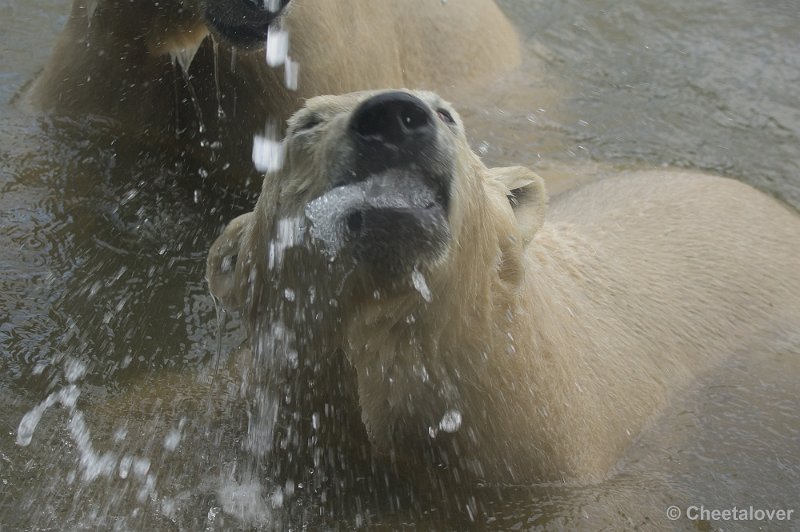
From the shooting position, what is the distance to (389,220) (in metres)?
2.56

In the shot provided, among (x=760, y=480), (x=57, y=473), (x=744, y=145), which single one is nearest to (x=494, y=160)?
(x=744, y=145)

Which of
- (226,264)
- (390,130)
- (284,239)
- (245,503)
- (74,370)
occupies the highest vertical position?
(390,130)

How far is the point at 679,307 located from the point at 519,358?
1179 millimetres

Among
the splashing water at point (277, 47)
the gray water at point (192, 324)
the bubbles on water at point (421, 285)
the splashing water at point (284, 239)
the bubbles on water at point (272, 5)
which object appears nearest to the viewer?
the bubbles on water at point (421, 285)

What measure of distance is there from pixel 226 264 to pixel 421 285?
927 mm

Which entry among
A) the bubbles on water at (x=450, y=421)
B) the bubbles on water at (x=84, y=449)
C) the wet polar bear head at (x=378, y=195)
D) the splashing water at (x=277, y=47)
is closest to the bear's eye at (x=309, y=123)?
the wet polar bear head at (x=378, y=195)

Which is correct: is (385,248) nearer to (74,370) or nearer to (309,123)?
(309,123)

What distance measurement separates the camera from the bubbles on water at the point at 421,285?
2680mm

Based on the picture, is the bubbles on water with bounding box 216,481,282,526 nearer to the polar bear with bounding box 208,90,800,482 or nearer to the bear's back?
the polar bear with bounding box 208,90,800,482

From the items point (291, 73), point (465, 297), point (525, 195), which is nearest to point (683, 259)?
point (525, 195)

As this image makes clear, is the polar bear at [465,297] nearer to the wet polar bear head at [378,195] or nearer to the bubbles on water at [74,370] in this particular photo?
the wet polar bear head at [378,195]

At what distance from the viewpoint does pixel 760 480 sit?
3.64 metres

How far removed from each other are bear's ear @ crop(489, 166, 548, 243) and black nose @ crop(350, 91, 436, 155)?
2.73ft

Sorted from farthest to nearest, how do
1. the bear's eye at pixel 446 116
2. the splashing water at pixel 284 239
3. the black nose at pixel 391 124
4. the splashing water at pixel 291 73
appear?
1. the splashing water at pixel 291 73
2. the bear's eye at pixel 446 116
3. the splashing water at pixel 284 239
4. the black nose at pixel 391 124
